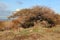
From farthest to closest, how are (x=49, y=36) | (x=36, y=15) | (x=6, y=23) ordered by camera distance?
(x=36, y=15)
(x=6, y=23)
(x=49, y=36)

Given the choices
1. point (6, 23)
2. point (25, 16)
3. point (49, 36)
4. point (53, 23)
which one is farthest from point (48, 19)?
point (49, 36)

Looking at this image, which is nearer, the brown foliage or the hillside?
the hillside

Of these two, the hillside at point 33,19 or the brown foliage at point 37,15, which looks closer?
the hillside at point 33,19

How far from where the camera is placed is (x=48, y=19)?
8484 millimetres

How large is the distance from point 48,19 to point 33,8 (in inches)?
30.7

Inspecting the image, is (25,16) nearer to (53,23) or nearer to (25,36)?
(53,23)

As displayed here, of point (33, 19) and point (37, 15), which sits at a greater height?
point (37, 15)

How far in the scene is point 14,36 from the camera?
5523 mm

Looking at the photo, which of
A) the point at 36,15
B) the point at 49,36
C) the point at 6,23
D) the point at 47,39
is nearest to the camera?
the point at 47,39

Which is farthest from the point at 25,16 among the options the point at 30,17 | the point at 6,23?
the point at 6,23

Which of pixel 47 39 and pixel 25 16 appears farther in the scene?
pixel 25 16

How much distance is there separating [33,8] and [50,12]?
29.1 inches

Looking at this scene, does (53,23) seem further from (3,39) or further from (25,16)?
(3,39)

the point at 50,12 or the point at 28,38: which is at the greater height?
the point at 50,12
